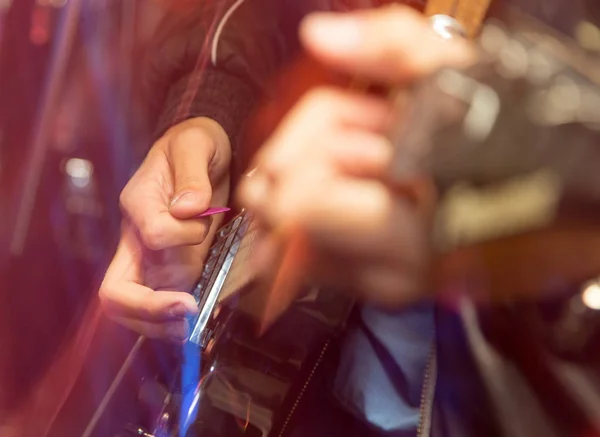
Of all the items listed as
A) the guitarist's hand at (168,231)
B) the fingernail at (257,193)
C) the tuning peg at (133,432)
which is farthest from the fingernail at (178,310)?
the fingernail at (257,193)

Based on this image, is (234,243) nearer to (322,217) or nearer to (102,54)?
(322,217)

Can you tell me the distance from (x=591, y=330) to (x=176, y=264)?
10.4 inches

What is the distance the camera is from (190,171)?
0.40 meters

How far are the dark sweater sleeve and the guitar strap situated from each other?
0.21 metres

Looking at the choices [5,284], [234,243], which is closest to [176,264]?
[234,243]

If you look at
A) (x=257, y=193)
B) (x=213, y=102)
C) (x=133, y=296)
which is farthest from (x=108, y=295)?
(x=257, y=193)

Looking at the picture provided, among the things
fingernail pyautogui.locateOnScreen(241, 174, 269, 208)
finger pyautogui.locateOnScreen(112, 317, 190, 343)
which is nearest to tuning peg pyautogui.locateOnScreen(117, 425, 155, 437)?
finger pyautogui.locateOnScreen(112, 317, 190, 343)

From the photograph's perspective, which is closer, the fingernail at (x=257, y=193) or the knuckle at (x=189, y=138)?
the fingernail at (x=257, y=193)

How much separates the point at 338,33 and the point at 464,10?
15 centimetres

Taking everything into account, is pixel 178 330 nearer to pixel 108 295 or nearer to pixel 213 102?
pixel 108 295

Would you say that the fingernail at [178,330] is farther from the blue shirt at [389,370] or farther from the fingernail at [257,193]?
the fingernail at [257,193]

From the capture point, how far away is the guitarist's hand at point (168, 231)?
0.38m

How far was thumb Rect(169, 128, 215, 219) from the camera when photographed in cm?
38

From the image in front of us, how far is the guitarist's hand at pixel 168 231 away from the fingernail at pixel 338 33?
0.22 m
